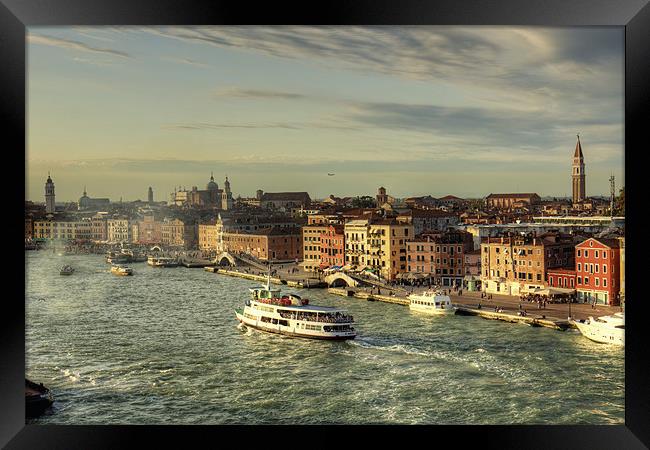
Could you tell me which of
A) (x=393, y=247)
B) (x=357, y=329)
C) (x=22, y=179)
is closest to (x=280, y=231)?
(x=393, y=247)

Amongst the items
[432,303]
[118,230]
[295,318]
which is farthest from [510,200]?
[118,230]

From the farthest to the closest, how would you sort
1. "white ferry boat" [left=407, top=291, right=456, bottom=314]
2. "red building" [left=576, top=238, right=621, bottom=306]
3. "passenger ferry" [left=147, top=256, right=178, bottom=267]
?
"passenger ferry" [left=147, top=256, right=178, bottom=267] < "white ferry boat" [left=407, top=291, right=456, bottom=314] < "red building" [left=576, top=238, right=621, bottom=306]

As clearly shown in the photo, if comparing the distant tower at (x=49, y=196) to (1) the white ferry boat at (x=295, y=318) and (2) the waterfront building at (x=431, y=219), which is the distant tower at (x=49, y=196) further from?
(2) the waterfront building at (x=431, y=219)

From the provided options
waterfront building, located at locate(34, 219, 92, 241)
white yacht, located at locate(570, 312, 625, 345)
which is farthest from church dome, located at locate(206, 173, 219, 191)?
white yacht, located at locate(570, 312, 625, 345)

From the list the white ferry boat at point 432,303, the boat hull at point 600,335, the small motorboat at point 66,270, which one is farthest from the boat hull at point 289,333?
the small motorboat at point 66,270

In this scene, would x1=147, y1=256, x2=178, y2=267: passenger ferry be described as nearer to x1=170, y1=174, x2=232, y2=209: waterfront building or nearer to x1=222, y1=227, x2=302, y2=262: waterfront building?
x1=222, y1=227, x2=302, y2=262: waterfront building
